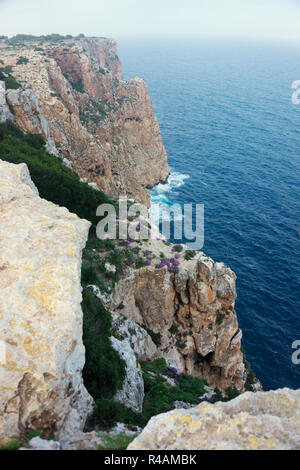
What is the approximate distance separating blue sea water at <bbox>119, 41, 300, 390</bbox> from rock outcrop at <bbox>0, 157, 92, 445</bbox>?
1646 inches

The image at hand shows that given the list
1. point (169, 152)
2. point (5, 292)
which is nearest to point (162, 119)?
point (169, 152)

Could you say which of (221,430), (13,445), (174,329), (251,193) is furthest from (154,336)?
(251,193)

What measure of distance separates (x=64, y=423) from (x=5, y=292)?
537 centimetres

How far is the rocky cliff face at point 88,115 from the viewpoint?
57.0 meters

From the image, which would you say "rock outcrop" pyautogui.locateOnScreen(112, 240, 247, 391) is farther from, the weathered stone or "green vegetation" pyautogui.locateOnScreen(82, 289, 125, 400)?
the weathered stone

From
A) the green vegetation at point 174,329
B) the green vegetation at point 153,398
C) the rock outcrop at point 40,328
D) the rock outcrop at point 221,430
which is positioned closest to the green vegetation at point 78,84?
the green vegetation at point 174,329

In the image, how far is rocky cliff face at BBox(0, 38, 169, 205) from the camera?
5700cm

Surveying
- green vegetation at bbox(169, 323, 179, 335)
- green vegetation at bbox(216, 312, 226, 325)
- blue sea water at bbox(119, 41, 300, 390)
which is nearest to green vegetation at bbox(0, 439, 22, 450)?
green vegetation at bbox(169, 323, 179, 335)

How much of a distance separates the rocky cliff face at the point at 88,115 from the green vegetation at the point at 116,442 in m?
43.0

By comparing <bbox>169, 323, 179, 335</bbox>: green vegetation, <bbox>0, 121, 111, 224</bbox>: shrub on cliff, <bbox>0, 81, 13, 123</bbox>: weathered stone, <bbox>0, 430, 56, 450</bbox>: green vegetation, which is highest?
<bbox>0, 81, 13, 123</bbox>: weathered stone

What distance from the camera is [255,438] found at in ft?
29.8

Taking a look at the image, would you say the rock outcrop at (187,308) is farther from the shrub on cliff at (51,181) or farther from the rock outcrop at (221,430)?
the rock outcrop at (221,430)

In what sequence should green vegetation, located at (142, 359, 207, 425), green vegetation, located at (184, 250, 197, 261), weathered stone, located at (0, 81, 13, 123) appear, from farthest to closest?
weathered stone, located at (0, 81, 13, 123) < green vegetation, located at (184, 250, 197, 261) < green vegetation, located at (142, 359, 207, 425)
